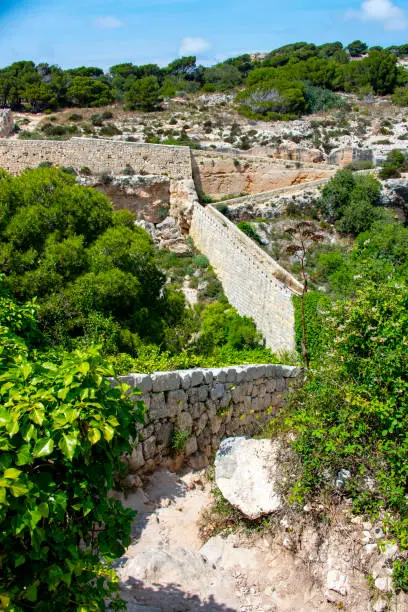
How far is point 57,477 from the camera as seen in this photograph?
370 centimetres

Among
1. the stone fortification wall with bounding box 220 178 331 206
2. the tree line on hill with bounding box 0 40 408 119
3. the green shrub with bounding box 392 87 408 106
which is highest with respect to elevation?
the tree line on hill with bounding box 0 40 408 119

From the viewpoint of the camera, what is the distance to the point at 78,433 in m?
3.53

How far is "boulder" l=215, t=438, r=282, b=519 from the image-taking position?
6.35m

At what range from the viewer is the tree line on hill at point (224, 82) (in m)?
40.1

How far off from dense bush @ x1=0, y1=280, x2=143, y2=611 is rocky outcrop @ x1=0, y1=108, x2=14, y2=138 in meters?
30.1

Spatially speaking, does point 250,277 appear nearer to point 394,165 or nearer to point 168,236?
point 168,236

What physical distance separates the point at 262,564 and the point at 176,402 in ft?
7.49

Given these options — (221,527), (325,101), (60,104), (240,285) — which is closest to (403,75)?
(325,101)

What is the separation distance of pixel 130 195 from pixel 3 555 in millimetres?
21883

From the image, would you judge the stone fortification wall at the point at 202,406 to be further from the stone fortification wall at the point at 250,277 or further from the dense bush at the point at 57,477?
the stone fortification wall at the point at 250,277

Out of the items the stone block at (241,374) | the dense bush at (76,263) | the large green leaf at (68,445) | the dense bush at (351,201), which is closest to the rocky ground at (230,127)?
the dense bush at (351,201)

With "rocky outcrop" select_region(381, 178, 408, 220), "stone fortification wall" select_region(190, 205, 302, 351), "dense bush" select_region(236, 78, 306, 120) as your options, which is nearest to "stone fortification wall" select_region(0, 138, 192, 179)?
"stone fortification wall" select_region(190, 205, 302, 351)

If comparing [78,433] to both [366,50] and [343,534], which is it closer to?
[343,534]

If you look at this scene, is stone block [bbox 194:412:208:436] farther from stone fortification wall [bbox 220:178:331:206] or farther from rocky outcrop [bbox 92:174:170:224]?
stone fortification wall [bbox 220:178:331:206]
